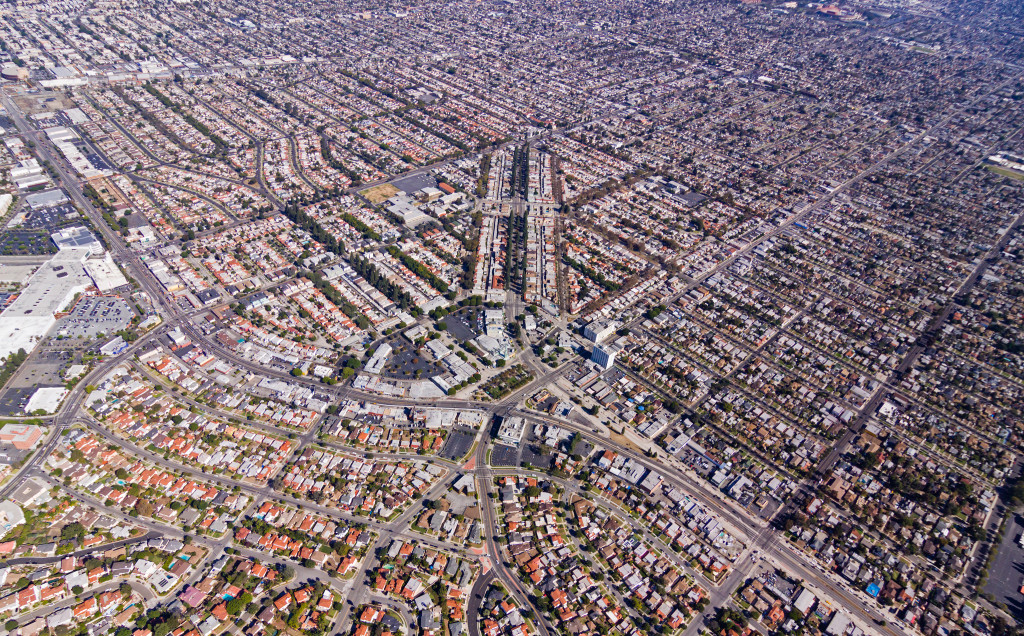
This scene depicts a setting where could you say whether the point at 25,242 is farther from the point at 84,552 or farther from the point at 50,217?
the point at 84,552

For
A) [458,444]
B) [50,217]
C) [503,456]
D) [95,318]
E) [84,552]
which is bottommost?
[50,217]

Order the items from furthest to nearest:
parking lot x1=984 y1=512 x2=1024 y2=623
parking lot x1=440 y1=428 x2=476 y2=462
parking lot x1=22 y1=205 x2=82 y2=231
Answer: parking lot x1=22 y1=205 x2=82 y2=231 < parking lot x1=440 y1=428 x2=476 y2=462 < parking lot x1=984 y1=512 x2=1024 y2=623

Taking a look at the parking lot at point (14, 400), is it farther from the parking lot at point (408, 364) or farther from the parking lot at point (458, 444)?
the parking lot at point (458, 444)

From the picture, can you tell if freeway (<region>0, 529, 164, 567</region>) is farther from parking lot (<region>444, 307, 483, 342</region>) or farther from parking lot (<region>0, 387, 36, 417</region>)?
parking lot (<region>444, 307, 483, 342</region>)

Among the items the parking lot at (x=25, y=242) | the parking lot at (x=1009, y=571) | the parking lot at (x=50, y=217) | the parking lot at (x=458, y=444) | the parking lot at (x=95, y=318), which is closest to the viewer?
the parking lot at (x=1009, y=571)

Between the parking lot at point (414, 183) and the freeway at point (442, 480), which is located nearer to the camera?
the freeway at point (442, 480)

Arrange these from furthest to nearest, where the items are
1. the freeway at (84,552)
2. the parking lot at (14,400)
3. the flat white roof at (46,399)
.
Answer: the flat white roof at (46,399)
the parking lot at (14,400)
the freeway at (84,552)

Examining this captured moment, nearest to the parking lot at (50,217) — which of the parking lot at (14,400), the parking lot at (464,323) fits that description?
the parking lot at (14,400)

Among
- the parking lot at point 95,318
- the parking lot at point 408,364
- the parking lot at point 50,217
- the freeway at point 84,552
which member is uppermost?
the parking lot at point 408,364

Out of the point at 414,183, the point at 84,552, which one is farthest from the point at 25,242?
the point at 414,183

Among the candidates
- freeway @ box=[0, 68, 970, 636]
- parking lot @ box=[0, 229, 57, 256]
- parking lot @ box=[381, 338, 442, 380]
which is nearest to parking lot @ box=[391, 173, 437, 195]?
parking lot @ box=[381, 338, 442, 380]

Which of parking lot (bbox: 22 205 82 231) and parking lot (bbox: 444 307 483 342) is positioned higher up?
parking lot (bbox: 444 307 483 342)
